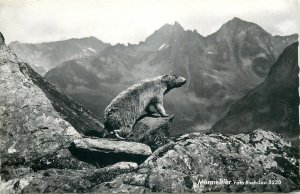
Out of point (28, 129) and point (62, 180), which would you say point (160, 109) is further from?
point (28, 129)

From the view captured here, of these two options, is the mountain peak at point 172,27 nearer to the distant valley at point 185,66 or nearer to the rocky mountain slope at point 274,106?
the distant valley at point 185,66

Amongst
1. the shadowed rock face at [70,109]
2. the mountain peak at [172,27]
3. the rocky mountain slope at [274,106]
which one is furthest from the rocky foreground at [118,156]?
the mountain peak at [172,27]

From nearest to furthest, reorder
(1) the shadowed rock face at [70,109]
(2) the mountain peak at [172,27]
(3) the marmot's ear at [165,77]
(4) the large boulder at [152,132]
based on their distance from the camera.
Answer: (4) the large boulder at [152,132] → (1) the shadowed rock face at [70,109] → (3) the marmot's ear at [165,77] → (2) the mountain peak at [172,27]

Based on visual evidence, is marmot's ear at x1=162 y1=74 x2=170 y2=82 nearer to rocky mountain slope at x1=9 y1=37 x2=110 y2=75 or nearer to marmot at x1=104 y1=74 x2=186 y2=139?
marmot at x1=104 y1=74 x2=186 y2=139

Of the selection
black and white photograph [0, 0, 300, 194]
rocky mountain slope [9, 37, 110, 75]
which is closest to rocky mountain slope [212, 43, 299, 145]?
black and white photograph [0, 0, 300, 194]

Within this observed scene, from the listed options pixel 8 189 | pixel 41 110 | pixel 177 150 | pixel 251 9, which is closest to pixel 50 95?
pixel 41 110

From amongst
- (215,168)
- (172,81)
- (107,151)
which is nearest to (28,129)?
(107,151)

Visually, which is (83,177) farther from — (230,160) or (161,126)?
(230,160)

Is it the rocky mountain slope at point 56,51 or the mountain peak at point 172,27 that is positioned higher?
the mountain peak at point 172,27
